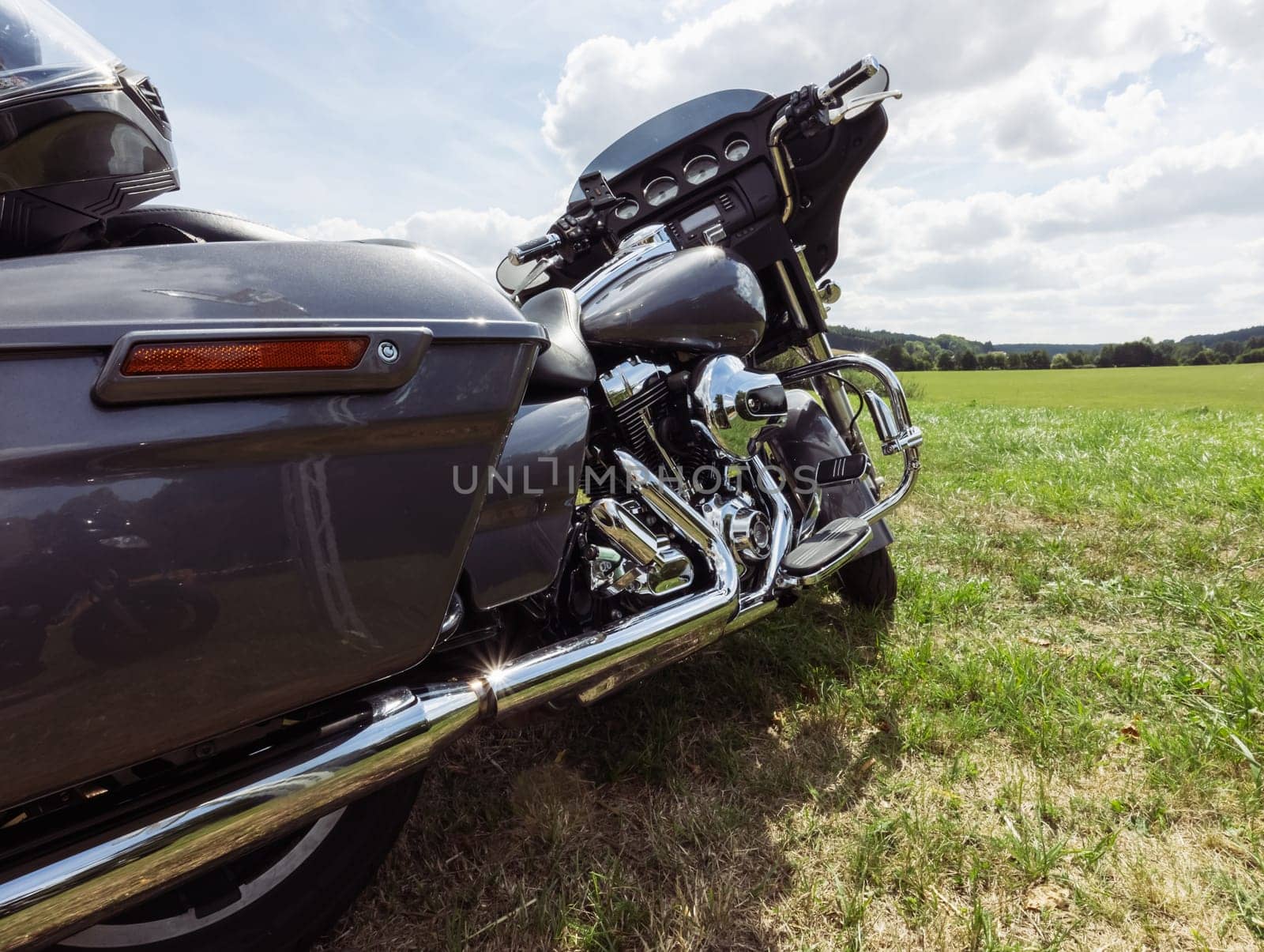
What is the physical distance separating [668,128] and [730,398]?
3.92 ft

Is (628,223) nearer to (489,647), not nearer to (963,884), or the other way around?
(489,647)

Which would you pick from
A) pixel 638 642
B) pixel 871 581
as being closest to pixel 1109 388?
pixel 871 581

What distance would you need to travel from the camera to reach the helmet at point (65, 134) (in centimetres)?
92

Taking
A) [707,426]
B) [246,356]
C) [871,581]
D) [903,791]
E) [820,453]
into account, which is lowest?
[903,791]

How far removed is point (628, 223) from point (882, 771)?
1793 mm

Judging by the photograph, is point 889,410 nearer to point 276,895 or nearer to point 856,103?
point 856,103

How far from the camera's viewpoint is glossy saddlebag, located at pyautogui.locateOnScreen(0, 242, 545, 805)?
0.77 m

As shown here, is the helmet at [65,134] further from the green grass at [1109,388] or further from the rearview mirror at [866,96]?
the green grass at [1109,388]

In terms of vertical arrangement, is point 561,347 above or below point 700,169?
below

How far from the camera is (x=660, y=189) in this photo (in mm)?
2508

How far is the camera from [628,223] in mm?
2506

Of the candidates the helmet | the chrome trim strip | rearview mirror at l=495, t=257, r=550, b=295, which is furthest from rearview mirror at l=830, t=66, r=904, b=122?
the helmet

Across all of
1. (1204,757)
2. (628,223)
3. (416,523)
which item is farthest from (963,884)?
(628,223)

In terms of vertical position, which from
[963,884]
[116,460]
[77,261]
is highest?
[77,261]
